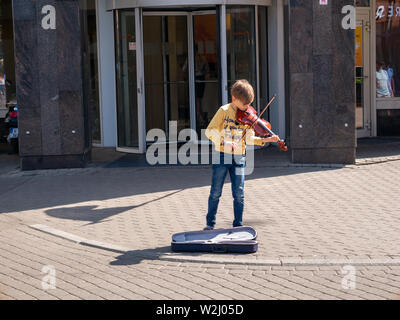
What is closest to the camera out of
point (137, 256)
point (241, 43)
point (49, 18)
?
point (137, 256)

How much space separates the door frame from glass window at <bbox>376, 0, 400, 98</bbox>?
214mm

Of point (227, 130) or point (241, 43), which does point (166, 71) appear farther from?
point (227, 130)

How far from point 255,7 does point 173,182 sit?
4.62m

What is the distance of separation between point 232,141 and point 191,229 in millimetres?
1134

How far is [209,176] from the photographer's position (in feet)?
36.7

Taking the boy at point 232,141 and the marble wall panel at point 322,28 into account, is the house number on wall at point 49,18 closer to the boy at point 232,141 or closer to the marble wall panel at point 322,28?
the marble wall panel at point 322,28

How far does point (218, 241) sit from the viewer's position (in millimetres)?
6918

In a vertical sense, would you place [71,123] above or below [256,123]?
below

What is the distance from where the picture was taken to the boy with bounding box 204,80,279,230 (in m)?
7.17

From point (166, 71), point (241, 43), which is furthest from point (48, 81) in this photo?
point (241, 43)

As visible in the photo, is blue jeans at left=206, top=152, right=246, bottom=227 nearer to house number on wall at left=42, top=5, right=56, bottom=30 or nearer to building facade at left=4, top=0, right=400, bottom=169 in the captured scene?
building facade at left=4, top=0, right=400, bottom=169

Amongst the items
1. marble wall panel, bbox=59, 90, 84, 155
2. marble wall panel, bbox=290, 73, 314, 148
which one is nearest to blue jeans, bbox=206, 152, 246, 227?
marble wall panel, bbox=290, 73, 314, 148

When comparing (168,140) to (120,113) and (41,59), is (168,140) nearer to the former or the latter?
(120,113)
